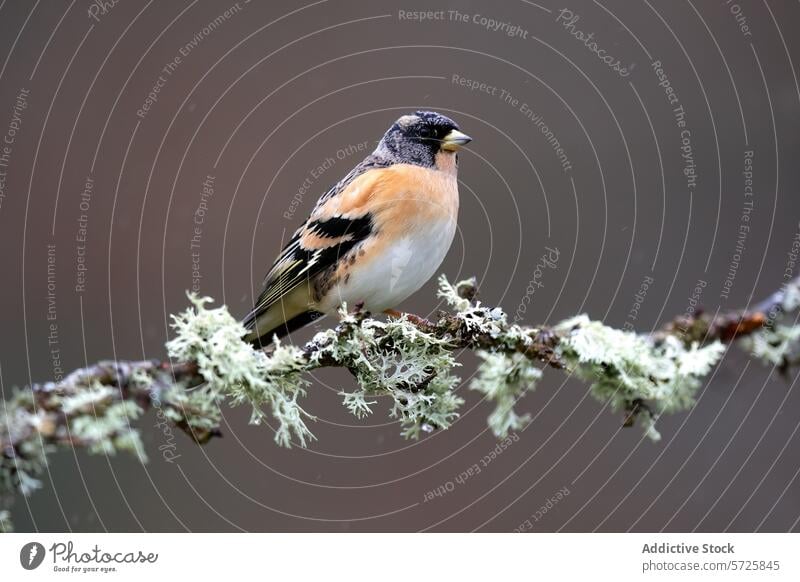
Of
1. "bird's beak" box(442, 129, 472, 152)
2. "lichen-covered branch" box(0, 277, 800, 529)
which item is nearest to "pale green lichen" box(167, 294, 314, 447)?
"lichen-covered branch" box(0, 277, 800, 529)

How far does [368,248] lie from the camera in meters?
3.98

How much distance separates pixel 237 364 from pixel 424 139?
2202 millimetres

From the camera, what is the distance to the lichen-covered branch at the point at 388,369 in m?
2.02

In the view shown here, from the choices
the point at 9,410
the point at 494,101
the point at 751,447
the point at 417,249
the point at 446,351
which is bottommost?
the point at 751,447

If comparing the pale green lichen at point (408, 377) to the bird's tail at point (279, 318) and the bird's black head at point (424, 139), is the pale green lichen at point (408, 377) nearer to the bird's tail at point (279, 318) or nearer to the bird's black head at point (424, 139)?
the bird's tail at point (279, 318)

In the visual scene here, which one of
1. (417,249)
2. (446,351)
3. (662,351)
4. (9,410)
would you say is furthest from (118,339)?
(662,351)

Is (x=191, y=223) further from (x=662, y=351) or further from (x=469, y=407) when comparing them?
(x=662, y=351)

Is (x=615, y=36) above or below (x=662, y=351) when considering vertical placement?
above

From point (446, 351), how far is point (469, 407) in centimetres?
134

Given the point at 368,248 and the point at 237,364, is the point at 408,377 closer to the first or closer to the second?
the point at 237,364

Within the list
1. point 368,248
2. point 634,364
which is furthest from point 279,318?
point 634,364

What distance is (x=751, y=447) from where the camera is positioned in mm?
4801

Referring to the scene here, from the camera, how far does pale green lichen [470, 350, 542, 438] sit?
2984 millimetres
